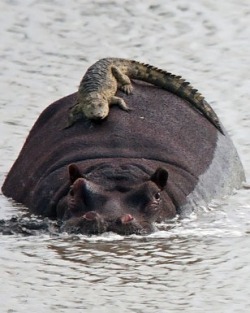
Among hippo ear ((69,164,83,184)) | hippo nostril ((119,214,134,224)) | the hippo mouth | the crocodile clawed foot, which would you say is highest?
the crocodile clawed foot

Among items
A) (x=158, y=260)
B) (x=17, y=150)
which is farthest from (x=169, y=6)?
(x=158, y=260)

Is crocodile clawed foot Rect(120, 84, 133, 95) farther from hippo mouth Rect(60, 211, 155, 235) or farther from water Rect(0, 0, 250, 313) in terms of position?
hippo mouth Rect(60, 211, 155, 235)

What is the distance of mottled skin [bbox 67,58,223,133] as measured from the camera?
11664 millimetres

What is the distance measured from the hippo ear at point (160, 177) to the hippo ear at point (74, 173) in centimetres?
48

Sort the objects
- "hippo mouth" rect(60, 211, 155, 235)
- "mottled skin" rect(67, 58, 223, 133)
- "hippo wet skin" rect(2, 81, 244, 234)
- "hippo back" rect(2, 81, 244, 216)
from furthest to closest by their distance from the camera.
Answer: "mottled skin" rect(67, 58, 223, 133) → "hippo back" rect(2, 81, 244, 216) → "hippo wet skin" rect(2, 81, 244, 234) → "hippo mouth" rect(60, 211, 155, 235)

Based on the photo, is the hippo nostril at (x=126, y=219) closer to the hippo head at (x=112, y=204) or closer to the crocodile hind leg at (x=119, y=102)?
the hippo head at (x=112, y=204)

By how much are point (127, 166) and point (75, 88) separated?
5179 millimetres

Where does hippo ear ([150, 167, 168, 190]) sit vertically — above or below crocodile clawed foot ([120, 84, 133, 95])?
below

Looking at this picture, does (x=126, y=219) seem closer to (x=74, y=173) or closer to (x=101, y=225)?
(x=101, y=225)

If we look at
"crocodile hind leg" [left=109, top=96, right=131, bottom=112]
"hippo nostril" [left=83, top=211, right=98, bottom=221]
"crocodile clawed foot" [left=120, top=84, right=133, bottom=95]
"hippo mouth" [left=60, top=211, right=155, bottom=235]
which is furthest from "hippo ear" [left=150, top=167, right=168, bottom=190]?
"crocodile clawed foot" [left=120, top=84, right=133, bottom=95]

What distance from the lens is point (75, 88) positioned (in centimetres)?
1590

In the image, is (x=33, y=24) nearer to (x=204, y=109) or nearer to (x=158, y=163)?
(x=204, y=109)

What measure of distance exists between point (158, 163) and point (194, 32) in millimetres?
7177

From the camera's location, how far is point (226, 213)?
448 inches
